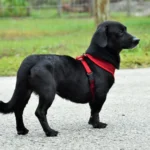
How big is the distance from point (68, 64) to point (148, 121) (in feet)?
4.15

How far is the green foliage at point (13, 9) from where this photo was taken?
30.4 metres

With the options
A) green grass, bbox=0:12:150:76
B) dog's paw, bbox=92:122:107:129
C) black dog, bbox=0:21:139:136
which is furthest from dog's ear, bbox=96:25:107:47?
green grass, bbox=0:12:150:76

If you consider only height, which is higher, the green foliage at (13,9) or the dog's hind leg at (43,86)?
the dog's hind leg at (43,86)

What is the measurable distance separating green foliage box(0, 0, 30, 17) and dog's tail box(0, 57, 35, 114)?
24892 mm

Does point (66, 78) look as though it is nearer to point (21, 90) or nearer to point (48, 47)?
point (21, 90)

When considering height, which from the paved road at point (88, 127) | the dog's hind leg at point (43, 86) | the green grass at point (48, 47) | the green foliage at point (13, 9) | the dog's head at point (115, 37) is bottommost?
the green foliage at point (13, 9)

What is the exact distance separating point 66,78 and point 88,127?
72cm

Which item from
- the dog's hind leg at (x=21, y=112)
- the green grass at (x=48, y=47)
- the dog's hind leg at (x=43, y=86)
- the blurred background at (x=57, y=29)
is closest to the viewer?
the dog's hind leg at (x=43, y=86)

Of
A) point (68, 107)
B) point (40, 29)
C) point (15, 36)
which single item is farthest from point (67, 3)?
point (68, 107)

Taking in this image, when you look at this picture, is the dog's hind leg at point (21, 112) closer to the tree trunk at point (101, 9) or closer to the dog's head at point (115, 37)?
the dog's head at point (115, 37)

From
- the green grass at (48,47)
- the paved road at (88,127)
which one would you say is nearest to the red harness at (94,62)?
the paved road at (88,127)

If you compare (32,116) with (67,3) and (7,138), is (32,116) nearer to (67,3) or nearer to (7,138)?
(7,138)

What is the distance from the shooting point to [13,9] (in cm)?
3050

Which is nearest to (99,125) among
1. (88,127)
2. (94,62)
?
(88,127)
